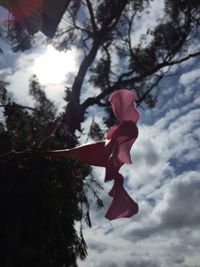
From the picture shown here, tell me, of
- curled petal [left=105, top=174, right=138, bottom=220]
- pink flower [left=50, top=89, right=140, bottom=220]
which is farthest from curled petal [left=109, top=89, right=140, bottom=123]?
curled petal [left=105, top=174, right=138, bottom=220]

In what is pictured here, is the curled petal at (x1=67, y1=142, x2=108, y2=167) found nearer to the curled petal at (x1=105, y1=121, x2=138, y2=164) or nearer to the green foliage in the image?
the curled petal at (x1=105, y1=121, x2=138, y2=164)

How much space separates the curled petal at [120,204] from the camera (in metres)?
0.73

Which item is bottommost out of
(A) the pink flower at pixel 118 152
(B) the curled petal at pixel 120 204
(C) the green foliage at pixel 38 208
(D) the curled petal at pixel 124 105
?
(B) the curled petal at pixel 120 204

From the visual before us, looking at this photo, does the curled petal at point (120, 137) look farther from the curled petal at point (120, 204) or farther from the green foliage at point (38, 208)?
the green foliage at point (38, 208)

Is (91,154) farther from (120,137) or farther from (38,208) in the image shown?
(38,208)

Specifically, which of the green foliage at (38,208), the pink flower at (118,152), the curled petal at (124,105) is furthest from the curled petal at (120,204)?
the green foliage at (38,208)

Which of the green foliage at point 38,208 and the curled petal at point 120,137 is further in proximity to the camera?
the green foliage at point 38,208

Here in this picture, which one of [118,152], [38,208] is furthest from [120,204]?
[38,208]

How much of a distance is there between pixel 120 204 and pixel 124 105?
0.18m

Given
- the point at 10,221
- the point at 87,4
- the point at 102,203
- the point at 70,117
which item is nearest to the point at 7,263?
the point at 10,221

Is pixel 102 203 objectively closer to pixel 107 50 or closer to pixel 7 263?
pixel 7 263

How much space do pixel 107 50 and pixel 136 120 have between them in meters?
14.8

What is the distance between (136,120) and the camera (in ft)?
2.53

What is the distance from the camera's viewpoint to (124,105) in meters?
0.79
